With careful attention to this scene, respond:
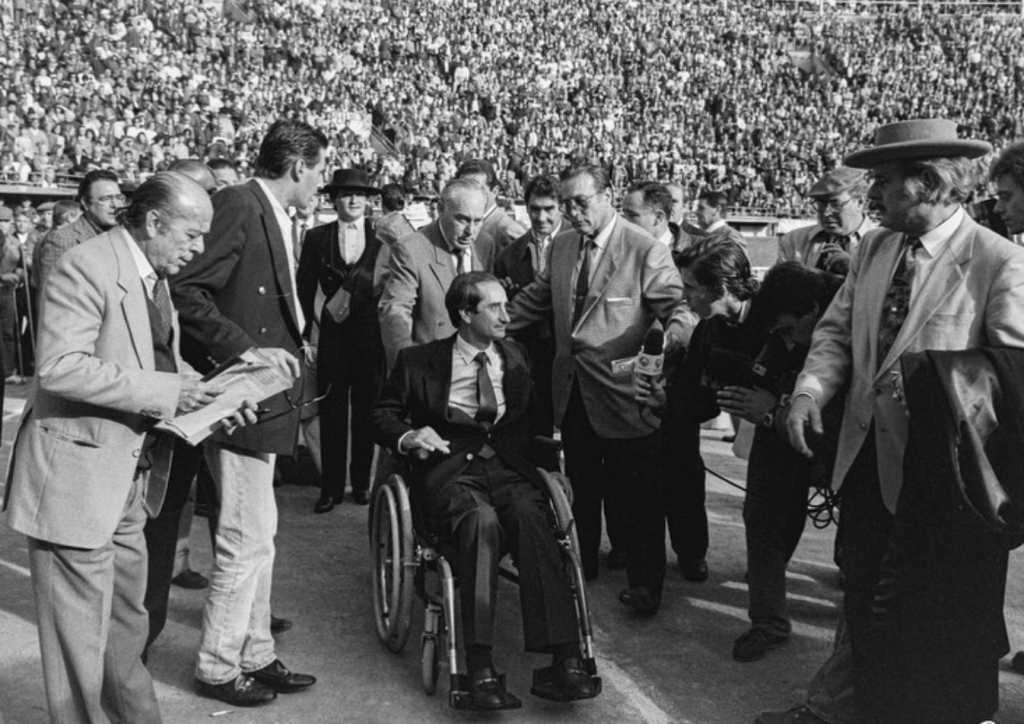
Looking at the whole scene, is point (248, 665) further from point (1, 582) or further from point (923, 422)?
point (923, 422)

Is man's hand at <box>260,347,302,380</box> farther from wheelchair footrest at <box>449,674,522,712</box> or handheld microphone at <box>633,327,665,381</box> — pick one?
handheld microphone at <box>633,327,665,381</box>

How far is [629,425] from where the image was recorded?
492 cm

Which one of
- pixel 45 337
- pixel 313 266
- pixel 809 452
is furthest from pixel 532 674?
pixel 313 266

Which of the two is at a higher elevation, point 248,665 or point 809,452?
point 809,452

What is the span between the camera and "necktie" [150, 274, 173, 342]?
11.1 ft

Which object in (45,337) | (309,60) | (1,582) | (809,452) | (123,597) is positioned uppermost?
(309,60)

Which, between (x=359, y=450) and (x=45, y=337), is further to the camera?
(x=359, y=450)

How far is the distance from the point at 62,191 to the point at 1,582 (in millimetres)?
15306

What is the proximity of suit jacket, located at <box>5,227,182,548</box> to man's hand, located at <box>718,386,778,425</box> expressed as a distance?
187cm

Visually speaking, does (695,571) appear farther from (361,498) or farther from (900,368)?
(900,368)

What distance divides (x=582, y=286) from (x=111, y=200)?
234cm

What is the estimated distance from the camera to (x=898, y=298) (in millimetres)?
3469

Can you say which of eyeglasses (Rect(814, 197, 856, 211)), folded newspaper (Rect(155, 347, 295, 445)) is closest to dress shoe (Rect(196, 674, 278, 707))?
folded newspaper (Rect(155, 347, 295, 445))

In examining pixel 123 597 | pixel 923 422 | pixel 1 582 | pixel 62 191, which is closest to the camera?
pixel 923 422
